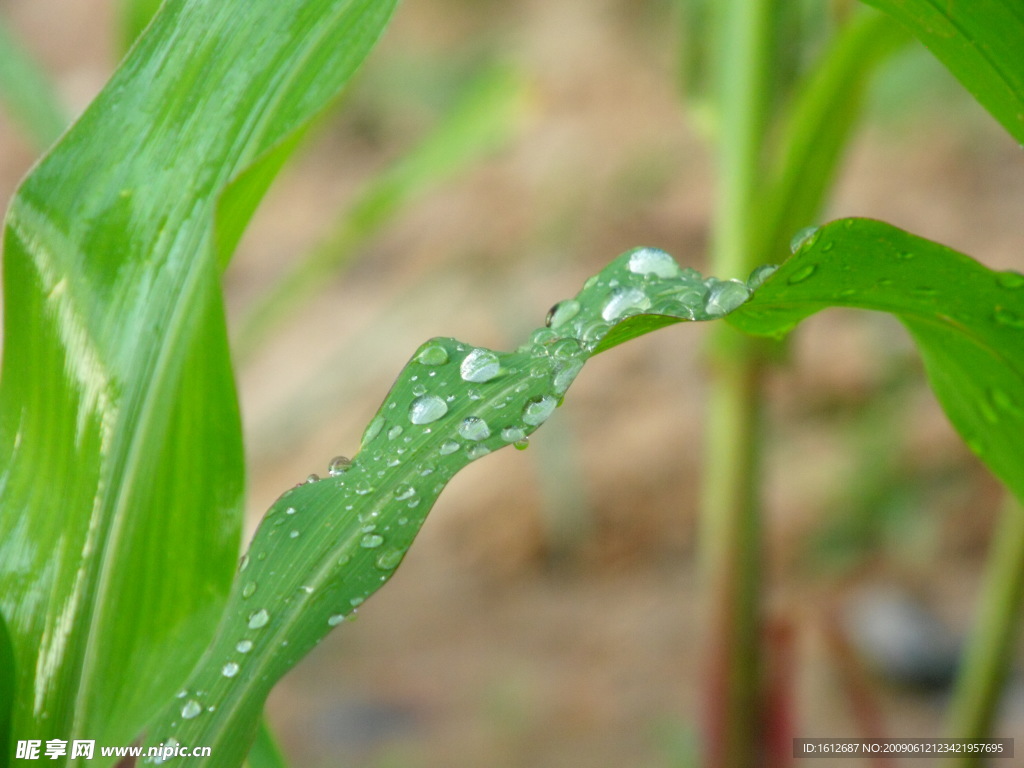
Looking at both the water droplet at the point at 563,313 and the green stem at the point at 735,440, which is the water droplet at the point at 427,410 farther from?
the green stem at the point at 735,440

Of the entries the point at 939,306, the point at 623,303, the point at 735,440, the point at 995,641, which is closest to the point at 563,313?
the point at 623,303

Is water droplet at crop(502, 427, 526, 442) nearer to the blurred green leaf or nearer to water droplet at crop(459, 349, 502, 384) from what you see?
water droplet at crop(459, 349, 502, 384)

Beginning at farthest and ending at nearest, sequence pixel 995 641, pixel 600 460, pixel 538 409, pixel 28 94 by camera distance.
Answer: pixel 600 460 < pixel 28 94 < pixel 995 641 < pixel 538 409

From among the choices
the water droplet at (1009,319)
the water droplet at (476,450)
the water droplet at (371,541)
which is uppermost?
the water droplet at (1009,319)

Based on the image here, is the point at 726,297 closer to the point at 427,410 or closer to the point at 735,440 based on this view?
the point at 427,410

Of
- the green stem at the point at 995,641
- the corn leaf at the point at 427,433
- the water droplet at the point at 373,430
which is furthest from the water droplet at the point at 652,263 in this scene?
the green stem at the point at 995,641
